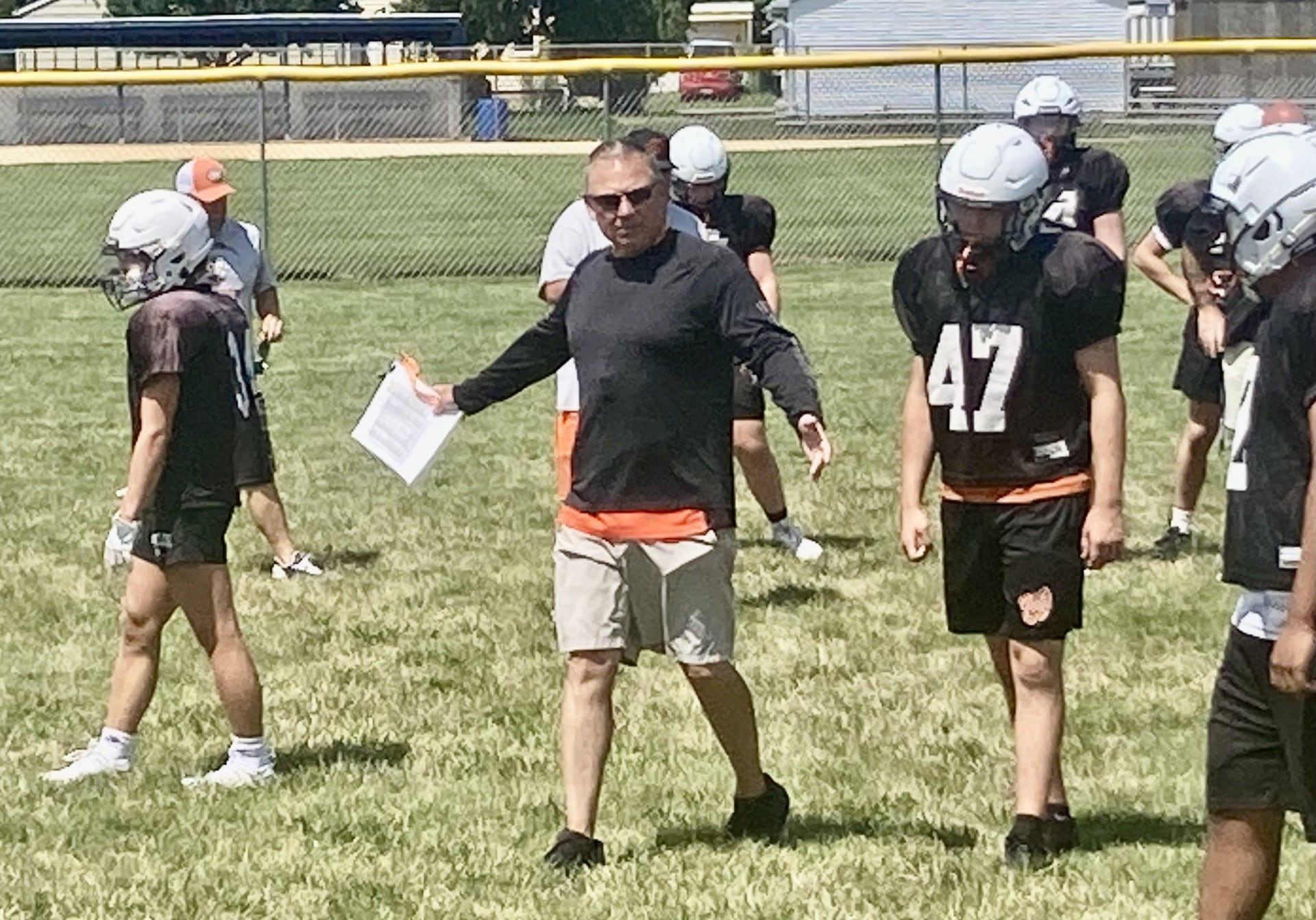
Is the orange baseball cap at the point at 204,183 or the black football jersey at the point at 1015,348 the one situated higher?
the orange baseball cap at the point at 204,183

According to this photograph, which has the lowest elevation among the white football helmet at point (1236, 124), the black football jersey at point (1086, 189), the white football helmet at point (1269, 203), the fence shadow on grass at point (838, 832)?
the fence shadow on grass at point (838, 832)

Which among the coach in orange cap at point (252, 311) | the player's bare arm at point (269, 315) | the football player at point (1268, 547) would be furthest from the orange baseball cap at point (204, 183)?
the football player at point (1268, 547)

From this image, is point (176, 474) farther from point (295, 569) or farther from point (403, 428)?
point (295, 569)

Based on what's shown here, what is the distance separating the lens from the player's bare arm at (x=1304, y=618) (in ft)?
14.9

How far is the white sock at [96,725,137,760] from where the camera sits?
7.52 m

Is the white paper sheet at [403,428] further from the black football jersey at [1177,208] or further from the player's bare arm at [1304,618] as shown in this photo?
the black football jersey at [1177,208]

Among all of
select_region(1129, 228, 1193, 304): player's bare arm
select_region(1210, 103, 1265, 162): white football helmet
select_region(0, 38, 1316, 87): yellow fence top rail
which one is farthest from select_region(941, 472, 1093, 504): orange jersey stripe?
select_region(0, 38, 1316, 87): yellow fence top rail

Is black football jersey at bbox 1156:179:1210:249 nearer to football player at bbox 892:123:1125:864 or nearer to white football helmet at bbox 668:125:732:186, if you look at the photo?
white football helmet at bbox 668:125:732:186

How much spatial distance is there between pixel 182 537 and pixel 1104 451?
8.86ft

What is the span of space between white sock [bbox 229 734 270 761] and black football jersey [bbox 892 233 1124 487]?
2.31 metres

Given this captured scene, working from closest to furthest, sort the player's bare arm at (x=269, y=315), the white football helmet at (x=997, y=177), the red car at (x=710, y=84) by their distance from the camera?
the white football helmet at (x=997, y=177), the player's bare arm at (x=269, y=315), the red car at (x=710, y=84)

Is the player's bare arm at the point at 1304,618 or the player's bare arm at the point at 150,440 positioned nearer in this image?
the player's bare arm at the point at 1304,618

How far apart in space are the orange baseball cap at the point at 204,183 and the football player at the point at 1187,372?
3842mm

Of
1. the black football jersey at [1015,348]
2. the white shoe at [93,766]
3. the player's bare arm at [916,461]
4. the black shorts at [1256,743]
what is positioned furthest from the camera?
the white shoe at [93,766]
